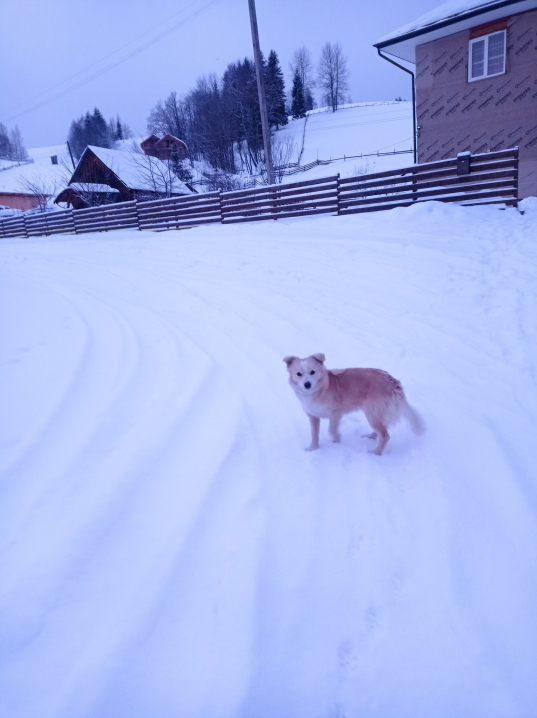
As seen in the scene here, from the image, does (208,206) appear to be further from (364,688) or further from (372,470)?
(364,688)

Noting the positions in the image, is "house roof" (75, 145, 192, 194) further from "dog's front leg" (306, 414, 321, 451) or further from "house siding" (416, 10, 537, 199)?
"dog's front leg" (306, 414, 321, 451)

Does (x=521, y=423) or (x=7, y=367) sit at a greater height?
(x=7, y=367)

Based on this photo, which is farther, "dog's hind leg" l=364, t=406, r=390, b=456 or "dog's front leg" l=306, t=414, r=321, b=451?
"dog's front leg" l=306, t=414, r=321, b=451

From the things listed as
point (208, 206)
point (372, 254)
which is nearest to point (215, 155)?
point (208, 206)

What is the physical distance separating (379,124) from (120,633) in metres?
62.6

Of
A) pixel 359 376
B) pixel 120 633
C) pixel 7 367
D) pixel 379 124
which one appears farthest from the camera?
pixel 379 124

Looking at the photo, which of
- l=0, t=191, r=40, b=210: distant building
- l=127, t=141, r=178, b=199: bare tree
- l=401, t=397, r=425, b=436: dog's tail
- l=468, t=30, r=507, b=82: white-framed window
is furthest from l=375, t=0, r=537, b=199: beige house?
l=0, t=191, r=40, b=210: distant building

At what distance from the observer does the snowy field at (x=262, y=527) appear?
5.05 feet

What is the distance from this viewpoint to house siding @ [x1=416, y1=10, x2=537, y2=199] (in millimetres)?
12648

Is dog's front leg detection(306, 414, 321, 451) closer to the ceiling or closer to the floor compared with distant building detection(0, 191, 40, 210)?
closer to the floor

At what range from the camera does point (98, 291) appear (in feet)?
25.6

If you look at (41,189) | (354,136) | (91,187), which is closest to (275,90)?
(354,136)

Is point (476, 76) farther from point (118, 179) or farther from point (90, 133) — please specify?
point (90, 133)

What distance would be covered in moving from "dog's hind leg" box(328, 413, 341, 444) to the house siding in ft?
47.8
